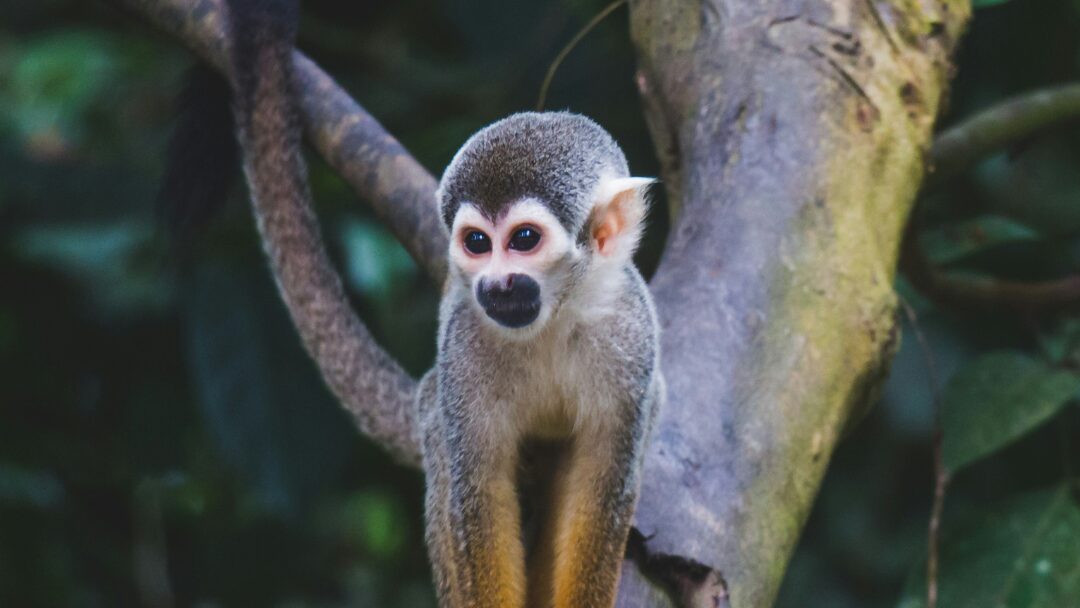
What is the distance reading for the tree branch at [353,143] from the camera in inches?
95.8

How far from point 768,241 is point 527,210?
2.02 ft

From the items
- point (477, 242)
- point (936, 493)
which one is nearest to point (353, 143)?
point (477, 242)

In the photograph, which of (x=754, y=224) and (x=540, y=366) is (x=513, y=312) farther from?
(x=754, y=224)

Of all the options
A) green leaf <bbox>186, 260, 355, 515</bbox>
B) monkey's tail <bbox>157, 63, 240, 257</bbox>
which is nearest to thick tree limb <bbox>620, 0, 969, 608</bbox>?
monkey's tail <bbox>157, 63, 240, 257</bbox>

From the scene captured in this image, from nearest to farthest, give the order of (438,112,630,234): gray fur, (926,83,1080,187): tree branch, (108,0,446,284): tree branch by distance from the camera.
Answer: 1. (438,112,630,234): gray fur
2. (108,0,446,284): tree branch
3. (926,83,1080,187): tree branch

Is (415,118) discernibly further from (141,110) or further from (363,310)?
(141,110)

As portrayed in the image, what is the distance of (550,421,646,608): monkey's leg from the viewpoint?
6.31 feet

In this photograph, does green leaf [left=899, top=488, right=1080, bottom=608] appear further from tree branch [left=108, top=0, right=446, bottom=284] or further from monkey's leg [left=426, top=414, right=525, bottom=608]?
tree branch [left=108, top=0, right=446, bottom=284]

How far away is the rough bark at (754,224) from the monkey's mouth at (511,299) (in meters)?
0.38

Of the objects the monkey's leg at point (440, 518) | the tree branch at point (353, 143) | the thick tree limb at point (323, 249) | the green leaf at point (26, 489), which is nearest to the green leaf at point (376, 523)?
the green leaf at point (26, 489)

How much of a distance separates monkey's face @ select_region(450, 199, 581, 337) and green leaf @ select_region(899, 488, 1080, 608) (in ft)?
4.16

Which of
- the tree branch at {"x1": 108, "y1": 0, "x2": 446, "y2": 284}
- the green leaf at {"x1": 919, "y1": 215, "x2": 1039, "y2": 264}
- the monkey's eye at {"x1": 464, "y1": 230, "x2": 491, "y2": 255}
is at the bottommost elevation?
the green leaf at {"x1": 919, "y1": 215, "x2": 1039, "y2": 264}

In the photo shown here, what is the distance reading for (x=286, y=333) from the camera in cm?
330

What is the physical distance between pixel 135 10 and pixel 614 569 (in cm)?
158
